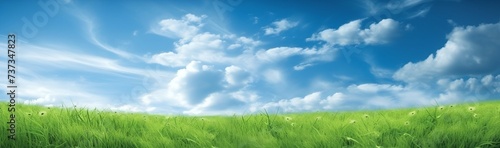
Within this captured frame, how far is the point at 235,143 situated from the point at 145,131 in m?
1.43

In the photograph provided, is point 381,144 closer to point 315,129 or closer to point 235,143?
point 315,129

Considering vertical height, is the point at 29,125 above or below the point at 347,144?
above

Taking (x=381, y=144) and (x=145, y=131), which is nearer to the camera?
(x=381, y=144)

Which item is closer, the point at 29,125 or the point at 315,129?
the point at 29,125

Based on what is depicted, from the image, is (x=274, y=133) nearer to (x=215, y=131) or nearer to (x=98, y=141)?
(x=215, y=131)

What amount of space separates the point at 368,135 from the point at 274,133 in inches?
54.1

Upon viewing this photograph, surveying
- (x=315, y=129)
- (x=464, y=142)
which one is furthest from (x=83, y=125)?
(x=464, y=142)

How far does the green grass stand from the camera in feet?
22.9

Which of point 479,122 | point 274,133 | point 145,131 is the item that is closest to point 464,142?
point 479,122

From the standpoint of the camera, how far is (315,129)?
771cm

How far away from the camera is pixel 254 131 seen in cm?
776

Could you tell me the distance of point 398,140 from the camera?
701 cm

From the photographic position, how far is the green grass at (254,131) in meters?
6.99

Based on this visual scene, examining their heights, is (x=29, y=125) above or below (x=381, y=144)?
above
